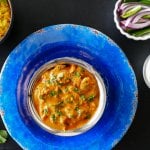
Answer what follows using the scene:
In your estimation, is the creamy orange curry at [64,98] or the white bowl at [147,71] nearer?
the creamy orange curry at [64,98]

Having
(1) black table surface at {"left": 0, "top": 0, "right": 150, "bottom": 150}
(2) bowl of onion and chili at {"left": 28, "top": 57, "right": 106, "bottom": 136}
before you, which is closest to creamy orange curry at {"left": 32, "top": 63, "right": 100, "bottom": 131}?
(2) bowl of onion and chili at {"left": 28, "top": 57, "right": 106, "bottom": 136}

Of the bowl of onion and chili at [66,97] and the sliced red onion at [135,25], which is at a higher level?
the sliced red onion at [135,25]

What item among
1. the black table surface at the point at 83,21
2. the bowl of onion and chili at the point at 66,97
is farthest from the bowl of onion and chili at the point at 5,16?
the bowl of onion and chili at the point at 66,97

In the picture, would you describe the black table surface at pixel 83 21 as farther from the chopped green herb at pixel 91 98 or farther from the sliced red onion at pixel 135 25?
the chopped green herb at pixel 91 98

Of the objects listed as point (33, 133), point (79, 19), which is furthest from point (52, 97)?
point (79, 19)

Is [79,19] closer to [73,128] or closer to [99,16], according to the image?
[99,16]

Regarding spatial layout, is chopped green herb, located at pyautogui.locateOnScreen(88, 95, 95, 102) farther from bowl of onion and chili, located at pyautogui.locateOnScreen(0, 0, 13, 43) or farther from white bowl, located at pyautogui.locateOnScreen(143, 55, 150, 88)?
bowl of onion and chili, located at pyautogui.locateOnScreen(0, 0, 13, 43)

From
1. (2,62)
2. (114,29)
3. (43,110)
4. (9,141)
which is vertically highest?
(114,29)
